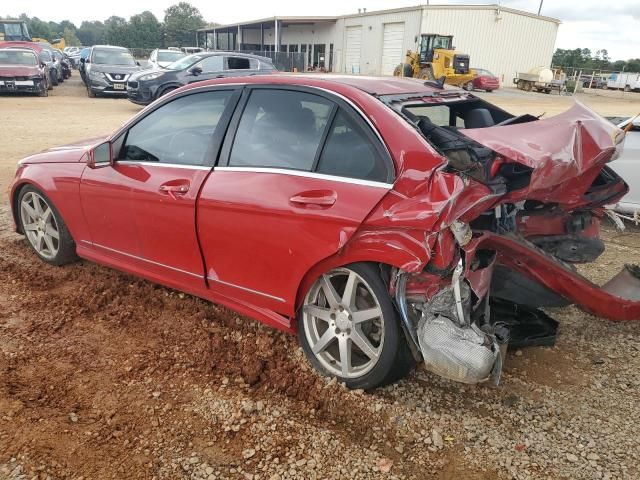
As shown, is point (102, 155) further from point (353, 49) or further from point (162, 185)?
point (353, 49)

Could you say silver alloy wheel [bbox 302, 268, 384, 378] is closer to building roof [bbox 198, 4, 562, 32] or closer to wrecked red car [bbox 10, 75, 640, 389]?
wrecked red car [bbox 10, 75, 640, 389]

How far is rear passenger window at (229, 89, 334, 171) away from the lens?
9.71 ft

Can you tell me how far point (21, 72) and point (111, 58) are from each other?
323 cm

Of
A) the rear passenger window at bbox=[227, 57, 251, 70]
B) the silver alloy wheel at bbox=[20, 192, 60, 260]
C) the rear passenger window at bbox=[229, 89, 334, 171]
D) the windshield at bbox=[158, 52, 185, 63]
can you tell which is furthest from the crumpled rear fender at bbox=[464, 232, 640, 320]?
the windshield at bbox=[158, 52, 185, 63]

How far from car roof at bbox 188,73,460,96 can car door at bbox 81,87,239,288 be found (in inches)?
7.3

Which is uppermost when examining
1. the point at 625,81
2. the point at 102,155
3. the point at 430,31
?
the point at 430,31

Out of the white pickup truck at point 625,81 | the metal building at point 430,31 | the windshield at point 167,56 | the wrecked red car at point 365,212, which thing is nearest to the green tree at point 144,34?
the metal building at point 430,31

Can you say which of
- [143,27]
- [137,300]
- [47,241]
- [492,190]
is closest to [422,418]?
[492,190]

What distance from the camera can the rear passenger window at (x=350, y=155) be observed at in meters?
2.68

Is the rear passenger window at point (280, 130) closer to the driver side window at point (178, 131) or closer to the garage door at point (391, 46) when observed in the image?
the driver side window at point (178, 131)

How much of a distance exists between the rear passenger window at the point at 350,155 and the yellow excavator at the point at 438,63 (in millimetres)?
27087

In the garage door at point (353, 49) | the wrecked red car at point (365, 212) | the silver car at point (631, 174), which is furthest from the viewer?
the garage door at point (353, 49)

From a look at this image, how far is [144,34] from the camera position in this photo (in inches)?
3135

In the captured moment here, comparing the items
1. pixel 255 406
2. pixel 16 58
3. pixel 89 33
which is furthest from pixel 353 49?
pixel 89 33
